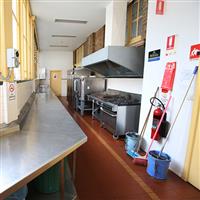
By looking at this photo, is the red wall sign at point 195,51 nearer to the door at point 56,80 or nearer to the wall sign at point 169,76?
the wall sign at point 169,76

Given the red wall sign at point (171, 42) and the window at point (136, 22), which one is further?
the window at point (136, 22)

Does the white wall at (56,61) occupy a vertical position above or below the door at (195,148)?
above

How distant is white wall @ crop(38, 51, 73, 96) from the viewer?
1194 cm

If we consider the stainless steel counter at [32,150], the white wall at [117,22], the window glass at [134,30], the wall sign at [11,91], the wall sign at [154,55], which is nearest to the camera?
the stainless steel counter at [32,150]

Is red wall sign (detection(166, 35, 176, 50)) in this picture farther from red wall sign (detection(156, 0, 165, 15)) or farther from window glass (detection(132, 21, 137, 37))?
window glass (detection(132, 21, 137, 37))

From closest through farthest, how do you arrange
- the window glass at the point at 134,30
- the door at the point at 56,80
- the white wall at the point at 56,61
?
the window glass at the point at 134,30
the white wall at the point at 56,61
the door at the point at 56,80

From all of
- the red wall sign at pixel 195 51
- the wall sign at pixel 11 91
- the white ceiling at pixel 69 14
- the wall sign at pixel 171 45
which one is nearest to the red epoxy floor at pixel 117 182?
the wall sign at pixel 11 91

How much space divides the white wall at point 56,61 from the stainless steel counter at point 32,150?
431 inches

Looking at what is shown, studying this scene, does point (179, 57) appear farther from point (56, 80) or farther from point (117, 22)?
point (56, 80)

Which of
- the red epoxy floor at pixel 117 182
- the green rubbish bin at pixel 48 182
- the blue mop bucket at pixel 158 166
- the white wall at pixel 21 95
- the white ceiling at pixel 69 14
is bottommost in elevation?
the red epoxy floor at pixel 117 182

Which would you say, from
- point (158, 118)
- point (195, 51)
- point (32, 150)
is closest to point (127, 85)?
point (158, 118)

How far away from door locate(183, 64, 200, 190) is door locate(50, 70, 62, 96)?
11.0 metres

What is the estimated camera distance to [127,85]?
15.7ft

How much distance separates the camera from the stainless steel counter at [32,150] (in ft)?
2.69
